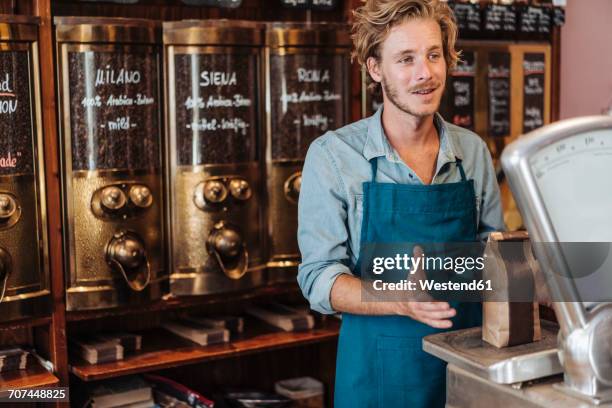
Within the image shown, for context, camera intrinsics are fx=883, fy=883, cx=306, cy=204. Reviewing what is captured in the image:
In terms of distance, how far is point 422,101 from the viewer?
1925 mm

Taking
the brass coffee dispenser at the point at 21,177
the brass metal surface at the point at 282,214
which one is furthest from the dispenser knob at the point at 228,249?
the brass coffee dispenser at the point at 21,177

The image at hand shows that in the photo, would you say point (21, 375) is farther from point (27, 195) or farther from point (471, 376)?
point (471, 376)

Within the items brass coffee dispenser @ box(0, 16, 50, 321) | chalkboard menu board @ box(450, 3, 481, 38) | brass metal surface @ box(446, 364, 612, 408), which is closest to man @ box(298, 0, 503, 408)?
brass metal surface @ box(446, 364, 612, 408)

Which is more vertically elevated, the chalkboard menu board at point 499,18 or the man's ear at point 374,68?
the chalkboard menu board at point 499,18

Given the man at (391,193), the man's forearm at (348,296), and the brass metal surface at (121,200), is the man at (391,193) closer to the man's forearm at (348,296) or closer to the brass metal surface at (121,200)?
the man's forearm at (348,296)

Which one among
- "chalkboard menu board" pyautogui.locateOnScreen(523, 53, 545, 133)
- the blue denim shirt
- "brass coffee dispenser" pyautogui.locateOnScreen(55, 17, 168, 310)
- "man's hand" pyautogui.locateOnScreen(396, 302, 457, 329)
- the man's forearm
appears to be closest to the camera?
"man's hand" pyautogui.locateOnScreen(396, 302, 457, 329)

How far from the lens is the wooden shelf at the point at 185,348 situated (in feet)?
8.38

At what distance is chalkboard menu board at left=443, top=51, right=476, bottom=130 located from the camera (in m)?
3.27

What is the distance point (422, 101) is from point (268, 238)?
3.29 feet

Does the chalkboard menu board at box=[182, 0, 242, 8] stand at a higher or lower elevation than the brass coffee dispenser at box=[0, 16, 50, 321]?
higher

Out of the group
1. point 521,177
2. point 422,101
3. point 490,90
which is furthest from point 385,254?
point 490,90

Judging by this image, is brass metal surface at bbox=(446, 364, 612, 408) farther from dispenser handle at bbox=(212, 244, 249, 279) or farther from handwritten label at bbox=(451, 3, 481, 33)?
handwritten label at bbox=(451, 3, 481, 33)

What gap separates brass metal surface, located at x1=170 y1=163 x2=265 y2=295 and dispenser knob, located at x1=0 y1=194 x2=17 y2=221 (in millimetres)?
471

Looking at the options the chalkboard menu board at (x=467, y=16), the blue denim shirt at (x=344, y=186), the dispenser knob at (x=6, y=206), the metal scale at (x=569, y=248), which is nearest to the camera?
the metal scale at (x=569, y=248)
